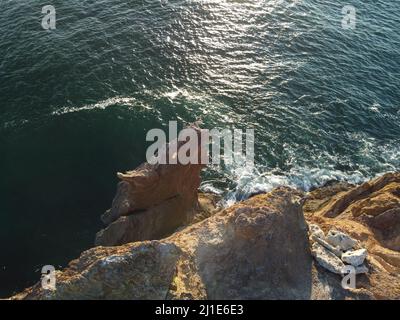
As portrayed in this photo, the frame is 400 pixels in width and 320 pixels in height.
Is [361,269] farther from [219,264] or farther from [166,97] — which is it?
[166,97]

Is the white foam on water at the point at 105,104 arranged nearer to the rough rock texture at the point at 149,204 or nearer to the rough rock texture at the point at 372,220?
the rough rock texture at the point at 149,204

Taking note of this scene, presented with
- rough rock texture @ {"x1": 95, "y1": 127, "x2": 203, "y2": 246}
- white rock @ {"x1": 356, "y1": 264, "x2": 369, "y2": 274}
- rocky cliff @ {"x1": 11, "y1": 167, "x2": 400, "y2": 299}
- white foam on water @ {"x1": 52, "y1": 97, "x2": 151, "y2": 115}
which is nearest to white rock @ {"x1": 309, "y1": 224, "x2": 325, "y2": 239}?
rocky cliff @ {"x1": 11, "y1": 167, "x2": 400, "y2": 299}

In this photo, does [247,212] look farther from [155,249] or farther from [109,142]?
[109,142]

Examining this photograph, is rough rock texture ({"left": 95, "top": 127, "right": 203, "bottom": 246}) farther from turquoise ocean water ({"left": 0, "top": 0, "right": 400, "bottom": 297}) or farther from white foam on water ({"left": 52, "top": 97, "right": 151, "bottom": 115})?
white foam on water ({"left": 52, "top": 97, "right": 151, "bottom": 115})

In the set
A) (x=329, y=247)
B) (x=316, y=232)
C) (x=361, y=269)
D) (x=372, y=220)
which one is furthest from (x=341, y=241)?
(x=372, y=220)

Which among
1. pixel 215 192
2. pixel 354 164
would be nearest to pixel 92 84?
pixel 215 192

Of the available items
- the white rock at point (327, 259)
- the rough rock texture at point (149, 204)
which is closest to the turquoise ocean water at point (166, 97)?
the rough rock texture at point (149, 204)
